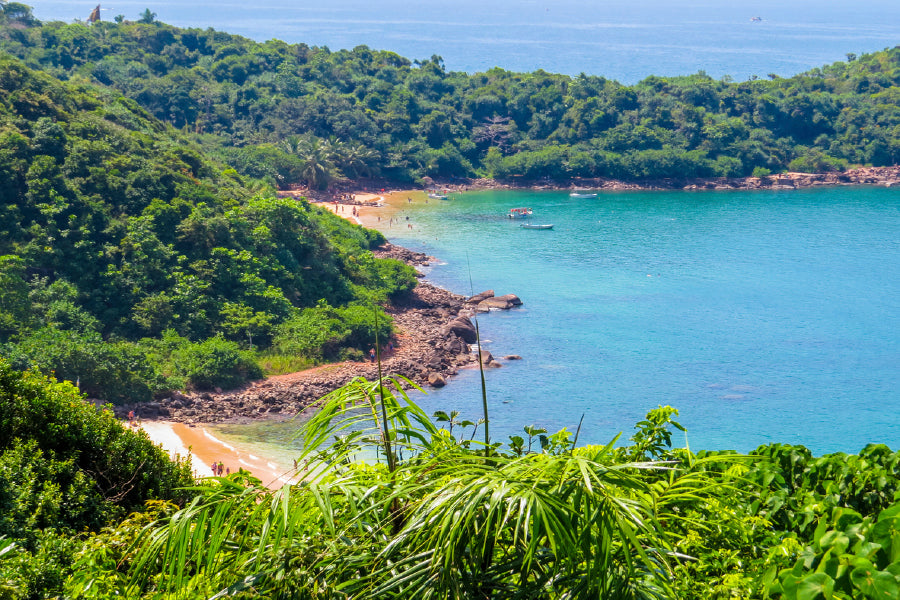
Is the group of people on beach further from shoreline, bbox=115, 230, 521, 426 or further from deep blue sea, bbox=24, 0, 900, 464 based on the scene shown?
deep blue sea, bbox=24, 0, 900, 464

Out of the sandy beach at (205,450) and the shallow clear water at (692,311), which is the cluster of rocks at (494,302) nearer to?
the shallow clear water at (692,311)

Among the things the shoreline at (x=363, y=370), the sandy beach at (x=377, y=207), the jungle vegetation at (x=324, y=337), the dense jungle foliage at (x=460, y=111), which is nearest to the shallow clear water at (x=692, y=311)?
the shoreline at (x=363, y=370)

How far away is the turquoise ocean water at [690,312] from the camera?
26.3 m

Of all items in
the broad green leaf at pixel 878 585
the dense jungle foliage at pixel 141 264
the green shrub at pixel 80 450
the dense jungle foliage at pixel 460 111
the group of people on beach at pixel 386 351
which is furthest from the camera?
the dense jungle foliage at pixel 460 111

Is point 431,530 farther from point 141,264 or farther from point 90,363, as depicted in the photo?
point 141,264

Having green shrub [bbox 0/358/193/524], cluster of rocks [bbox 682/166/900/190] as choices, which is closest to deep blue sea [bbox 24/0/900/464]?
cluster of rocks [bbox 682/166/900/190]

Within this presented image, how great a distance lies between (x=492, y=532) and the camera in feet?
11.6

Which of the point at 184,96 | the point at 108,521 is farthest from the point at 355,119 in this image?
the point at 108,521

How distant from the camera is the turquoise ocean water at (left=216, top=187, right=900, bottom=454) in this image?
26281 millimetres

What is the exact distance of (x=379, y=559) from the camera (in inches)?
141

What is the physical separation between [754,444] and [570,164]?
41076mm

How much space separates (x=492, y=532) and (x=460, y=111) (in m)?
68.1

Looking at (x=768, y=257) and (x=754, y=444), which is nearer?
(x=754, y=444)

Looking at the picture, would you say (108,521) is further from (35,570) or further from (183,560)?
(183,560)
